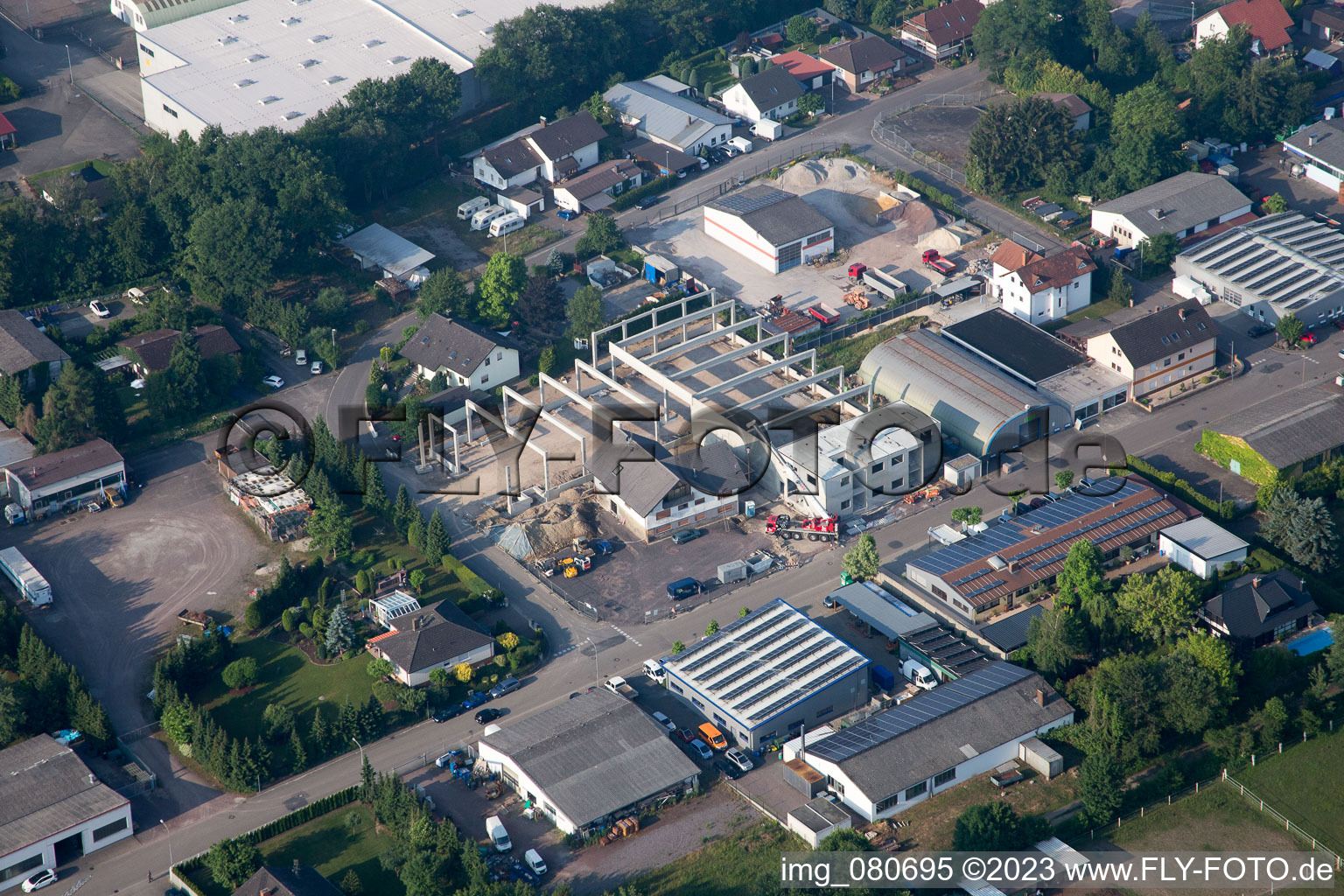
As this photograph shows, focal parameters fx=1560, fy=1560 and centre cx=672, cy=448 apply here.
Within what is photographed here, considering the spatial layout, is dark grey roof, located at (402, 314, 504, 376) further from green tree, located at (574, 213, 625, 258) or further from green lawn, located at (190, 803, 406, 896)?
green lawn, located at (190, 803, 406, 896)

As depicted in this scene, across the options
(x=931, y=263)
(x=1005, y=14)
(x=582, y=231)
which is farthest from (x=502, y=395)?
(x=1005, y=14)

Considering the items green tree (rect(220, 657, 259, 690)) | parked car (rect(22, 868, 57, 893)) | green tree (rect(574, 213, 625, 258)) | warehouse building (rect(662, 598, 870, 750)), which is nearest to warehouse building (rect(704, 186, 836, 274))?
green tree (rect(574, 213, 625, 258))

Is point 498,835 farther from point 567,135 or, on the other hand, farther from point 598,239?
point 567,135

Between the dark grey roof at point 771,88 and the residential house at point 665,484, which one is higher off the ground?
the dark grey roof at point 771,88

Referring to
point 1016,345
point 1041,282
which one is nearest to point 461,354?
point 1016,345

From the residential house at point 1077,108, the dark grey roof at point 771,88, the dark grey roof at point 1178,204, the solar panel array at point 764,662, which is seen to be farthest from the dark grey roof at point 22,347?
the residential house at point 1077,108

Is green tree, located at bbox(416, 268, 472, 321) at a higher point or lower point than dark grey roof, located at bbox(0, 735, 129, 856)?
higher

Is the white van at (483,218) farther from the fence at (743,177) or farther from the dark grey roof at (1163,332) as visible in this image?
the dark grey roof at (1163,332)
